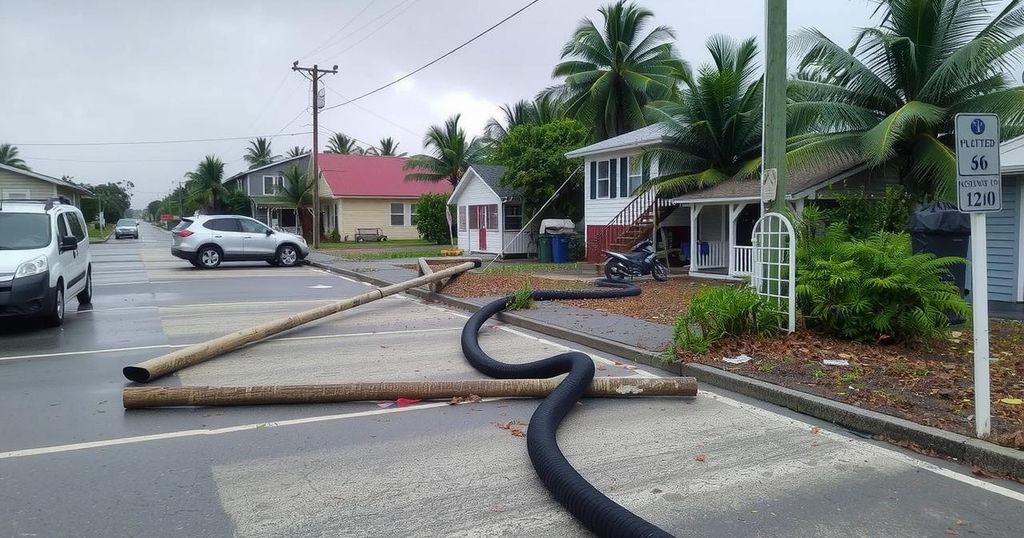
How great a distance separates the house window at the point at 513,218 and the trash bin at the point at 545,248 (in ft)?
11.7

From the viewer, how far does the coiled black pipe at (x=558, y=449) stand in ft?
12.3

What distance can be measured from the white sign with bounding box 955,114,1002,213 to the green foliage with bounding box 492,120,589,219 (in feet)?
72.5

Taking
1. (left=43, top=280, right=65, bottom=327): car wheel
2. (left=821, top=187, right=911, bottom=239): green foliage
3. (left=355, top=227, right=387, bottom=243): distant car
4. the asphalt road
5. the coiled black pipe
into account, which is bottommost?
the asphalt road

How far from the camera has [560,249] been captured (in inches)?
1019

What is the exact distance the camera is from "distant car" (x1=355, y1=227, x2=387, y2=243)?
45656mm

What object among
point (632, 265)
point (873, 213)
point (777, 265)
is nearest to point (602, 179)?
point (632, 265)

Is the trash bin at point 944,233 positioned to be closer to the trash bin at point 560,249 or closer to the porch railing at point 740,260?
the porch railing at point 740,260

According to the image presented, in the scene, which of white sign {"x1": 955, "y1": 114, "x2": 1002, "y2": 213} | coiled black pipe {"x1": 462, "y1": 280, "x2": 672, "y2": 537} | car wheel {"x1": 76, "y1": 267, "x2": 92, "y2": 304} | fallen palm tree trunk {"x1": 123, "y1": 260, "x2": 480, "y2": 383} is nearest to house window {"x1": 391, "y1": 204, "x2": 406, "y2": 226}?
car wheel {"x1": 76, "y1": 267, "x2": 92, "y2": 304}

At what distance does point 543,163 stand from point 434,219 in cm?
1359

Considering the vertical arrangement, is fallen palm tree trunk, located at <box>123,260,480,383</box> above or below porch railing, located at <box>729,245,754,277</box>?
below

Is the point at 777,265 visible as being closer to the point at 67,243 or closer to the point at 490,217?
the point at 67,243

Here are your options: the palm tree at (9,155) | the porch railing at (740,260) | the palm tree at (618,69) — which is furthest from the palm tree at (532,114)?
the palm tree at (9,155)

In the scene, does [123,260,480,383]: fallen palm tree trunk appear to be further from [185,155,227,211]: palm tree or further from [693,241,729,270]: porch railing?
[185,155,227,211]: palm tree

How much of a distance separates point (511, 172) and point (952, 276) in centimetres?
1915
